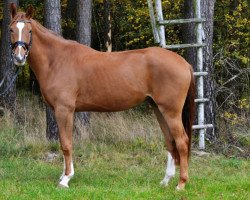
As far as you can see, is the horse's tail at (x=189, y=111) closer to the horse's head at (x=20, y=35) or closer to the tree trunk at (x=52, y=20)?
the horse's head at (x=20, y=35)

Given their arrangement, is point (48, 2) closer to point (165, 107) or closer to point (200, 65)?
point (200, 65)

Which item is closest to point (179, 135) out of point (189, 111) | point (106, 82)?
point (189, 111)

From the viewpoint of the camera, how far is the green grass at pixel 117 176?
6043mm

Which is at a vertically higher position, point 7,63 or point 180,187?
point 7,63

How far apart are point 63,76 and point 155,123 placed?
3.87 meters

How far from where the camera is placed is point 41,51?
22.1 ft

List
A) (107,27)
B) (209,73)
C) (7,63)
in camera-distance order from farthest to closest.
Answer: (107,27) < (7,63) < (209,73)

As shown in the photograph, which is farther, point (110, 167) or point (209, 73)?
point (209, 73)

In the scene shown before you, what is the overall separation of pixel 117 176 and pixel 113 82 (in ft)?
4.98

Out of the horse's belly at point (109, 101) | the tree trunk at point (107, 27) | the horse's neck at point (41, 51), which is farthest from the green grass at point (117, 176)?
the tree trunk at point (107, 27)

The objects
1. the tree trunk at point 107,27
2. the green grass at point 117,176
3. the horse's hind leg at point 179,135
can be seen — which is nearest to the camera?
the green grass at point 117,176

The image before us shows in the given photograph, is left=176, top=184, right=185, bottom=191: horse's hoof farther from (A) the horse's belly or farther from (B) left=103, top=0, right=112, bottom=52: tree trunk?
(B) left=103, top=0, right=112, bottom=52: tree trunk

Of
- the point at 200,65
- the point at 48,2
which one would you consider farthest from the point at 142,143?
the point at 48,2

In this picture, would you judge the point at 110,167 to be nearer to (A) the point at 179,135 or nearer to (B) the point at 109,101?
(B) the point at 109,101
